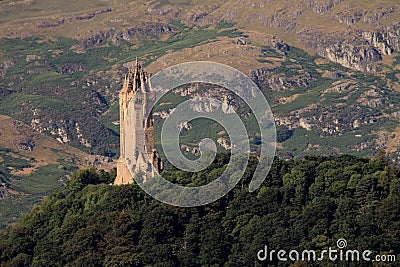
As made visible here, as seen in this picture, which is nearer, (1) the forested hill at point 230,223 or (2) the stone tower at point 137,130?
(1) the forested hill at point 230,223

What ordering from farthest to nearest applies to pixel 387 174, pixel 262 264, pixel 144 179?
1. pixel 144 179
2. pixel 387 174
3. pixel 262 264

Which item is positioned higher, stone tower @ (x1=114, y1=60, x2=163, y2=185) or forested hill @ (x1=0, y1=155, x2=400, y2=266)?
stone tower @ (x1=114, y1=60, x2=163, y2=185)

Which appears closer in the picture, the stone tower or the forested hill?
the forested hill

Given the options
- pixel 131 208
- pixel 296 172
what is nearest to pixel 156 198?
pixel 131 208

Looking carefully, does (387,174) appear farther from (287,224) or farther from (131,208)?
(131,208)

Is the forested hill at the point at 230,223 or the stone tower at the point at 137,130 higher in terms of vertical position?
the stone tower at the point at 137,130
